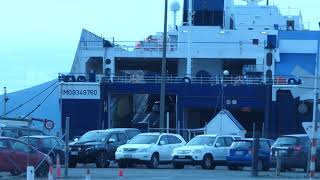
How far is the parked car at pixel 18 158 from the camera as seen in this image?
23547 millimetres

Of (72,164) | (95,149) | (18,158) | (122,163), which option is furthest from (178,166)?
(18,158)

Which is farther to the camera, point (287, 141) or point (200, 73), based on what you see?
point (200, 73)

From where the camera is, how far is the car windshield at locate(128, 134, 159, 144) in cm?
3294

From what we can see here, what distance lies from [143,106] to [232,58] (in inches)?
307

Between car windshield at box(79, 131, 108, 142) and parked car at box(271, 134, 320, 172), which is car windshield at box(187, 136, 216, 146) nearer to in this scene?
car windshield at box(79, 131, 108, 142)

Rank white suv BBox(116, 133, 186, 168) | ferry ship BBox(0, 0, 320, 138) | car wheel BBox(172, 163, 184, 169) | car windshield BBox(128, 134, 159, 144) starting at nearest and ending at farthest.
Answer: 1. white suv BBox(116, 133, 186, 168)
2. car wheel BBox(172, 163, 184, 169)
3. car windshield BBox(128, 134, 159, 144)
4. ferry ship BBox(0, 0, 320, 138)

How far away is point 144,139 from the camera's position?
33188 millimetres

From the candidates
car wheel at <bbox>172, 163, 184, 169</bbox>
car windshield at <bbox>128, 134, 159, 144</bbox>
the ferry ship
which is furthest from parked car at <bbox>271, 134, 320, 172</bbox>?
the ferry ship

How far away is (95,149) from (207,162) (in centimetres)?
463

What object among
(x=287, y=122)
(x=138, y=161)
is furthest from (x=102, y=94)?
(x=138, y=161)

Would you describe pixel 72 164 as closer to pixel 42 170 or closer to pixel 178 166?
pixel 178 166

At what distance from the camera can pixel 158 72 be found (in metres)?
56.8

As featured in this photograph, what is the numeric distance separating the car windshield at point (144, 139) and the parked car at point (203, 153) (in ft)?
3.66

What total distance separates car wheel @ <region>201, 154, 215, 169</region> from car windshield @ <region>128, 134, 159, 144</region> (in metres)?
2.23
